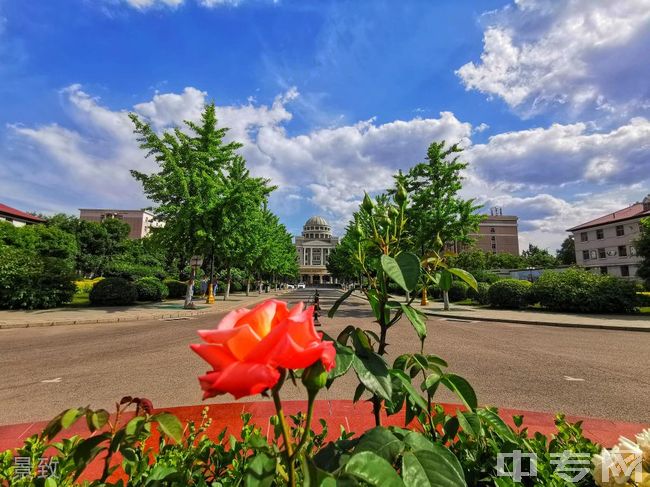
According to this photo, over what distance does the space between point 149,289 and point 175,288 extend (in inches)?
254

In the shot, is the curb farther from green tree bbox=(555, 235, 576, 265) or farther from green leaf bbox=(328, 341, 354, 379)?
green tree bbox=(555, 235, 576, 265)

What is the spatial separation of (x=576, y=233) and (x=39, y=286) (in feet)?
225

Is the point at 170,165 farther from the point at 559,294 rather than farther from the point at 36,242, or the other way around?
the point at 36,242

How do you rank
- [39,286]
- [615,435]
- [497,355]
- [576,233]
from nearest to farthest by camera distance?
1. [615,435]
2. [497,355]
3. [39,286]
4. [576,233]

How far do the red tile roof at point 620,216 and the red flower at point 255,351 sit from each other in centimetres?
6055

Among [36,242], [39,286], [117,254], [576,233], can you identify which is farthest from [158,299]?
[576,233]

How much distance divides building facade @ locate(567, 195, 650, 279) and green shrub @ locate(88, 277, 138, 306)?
5743 centimetres

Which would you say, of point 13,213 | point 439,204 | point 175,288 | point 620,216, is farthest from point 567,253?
point 13,213

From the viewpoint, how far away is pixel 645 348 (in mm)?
9516

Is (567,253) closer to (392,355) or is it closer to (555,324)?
(555,324)

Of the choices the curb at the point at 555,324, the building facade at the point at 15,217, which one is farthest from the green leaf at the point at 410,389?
the building facade at the point at 15,217

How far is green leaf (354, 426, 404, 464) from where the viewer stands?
942 mm

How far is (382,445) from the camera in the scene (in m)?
0.97

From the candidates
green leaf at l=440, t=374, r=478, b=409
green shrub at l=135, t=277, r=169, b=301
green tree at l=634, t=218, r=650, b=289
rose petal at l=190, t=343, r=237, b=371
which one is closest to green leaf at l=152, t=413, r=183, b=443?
rose petal at l=190, t=343, r=237, b=371
